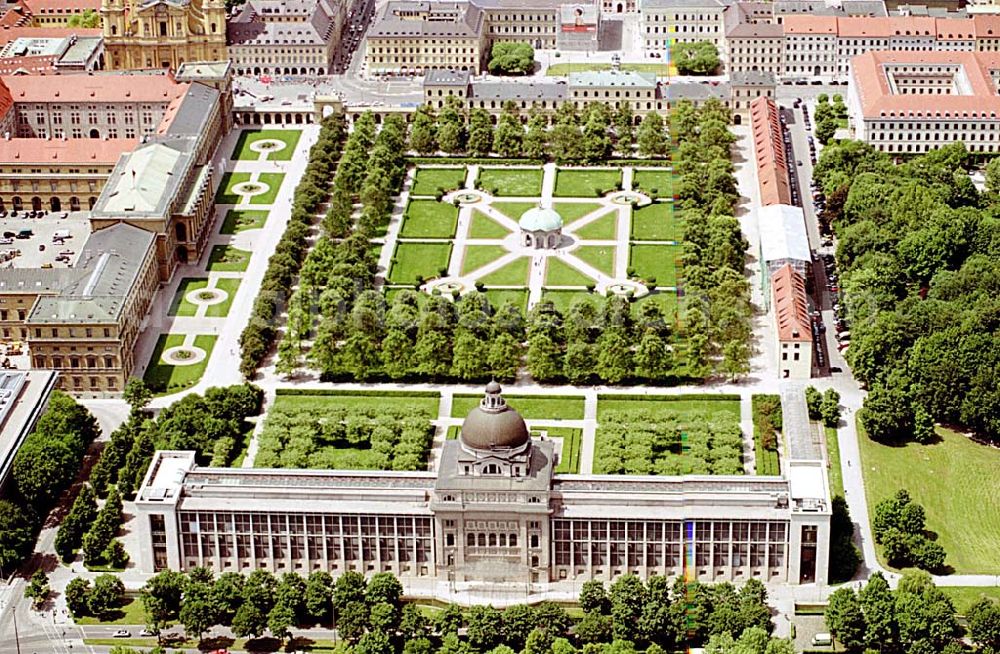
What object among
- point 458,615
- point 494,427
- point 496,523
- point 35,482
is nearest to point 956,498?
point 496,523

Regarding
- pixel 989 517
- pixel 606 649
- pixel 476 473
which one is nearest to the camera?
pixel 606 649

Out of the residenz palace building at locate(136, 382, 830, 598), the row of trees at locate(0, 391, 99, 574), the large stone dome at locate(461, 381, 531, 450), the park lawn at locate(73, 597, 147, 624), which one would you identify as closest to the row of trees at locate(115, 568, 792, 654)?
the park lawn at locate(73, 597, 147, 624)

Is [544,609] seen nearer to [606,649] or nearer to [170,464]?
[606,649]

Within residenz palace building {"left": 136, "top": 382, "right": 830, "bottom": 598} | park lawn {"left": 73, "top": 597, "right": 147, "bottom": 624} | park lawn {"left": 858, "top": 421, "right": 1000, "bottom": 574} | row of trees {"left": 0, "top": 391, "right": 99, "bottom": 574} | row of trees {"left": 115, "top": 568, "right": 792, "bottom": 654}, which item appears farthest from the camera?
park lawn {"left": 858, "top": 421, "right": 1000, "bottom": 574}

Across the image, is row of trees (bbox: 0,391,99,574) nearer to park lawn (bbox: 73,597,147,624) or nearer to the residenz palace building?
park lawn (bbox: 73,597,147,624)

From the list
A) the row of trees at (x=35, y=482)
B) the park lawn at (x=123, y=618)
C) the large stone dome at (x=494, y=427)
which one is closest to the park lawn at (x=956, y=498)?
the large stone dome at (x=494, y=427)

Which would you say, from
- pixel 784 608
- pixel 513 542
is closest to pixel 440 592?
pixel 513 542

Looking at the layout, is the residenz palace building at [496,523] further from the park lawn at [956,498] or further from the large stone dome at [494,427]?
the park lawn at [956,498]

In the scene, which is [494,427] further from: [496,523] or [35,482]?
[35,482]
